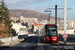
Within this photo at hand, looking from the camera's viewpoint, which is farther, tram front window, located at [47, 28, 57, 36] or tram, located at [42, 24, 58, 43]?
tram front window, located at [47, 28, 57, 36]

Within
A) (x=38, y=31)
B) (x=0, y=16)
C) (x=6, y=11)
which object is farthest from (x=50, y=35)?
(x=38, y=31)

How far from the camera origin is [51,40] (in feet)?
90.5

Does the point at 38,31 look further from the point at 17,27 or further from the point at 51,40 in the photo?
the point at 51,40

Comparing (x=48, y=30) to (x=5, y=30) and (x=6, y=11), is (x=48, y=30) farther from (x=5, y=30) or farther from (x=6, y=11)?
(x=6, y=11)

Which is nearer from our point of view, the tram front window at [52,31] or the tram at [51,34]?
the tram at [51,34]

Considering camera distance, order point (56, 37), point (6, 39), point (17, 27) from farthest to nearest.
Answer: point (17, 27) → point (6, 39) → point (56, 37)

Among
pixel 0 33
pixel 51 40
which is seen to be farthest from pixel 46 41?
pixel 0 33

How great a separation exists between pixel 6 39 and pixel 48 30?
11.2 metres

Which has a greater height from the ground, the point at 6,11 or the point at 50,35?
the point at 6,11

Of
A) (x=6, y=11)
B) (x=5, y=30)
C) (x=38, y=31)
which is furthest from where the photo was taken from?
(x=38, y=31)

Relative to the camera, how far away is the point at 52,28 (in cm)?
2783

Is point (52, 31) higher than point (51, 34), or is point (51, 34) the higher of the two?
point (52, 31)

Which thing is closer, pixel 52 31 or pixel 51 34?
pixel 51 34

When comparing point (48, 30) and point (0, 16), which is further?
point (0, 16)
